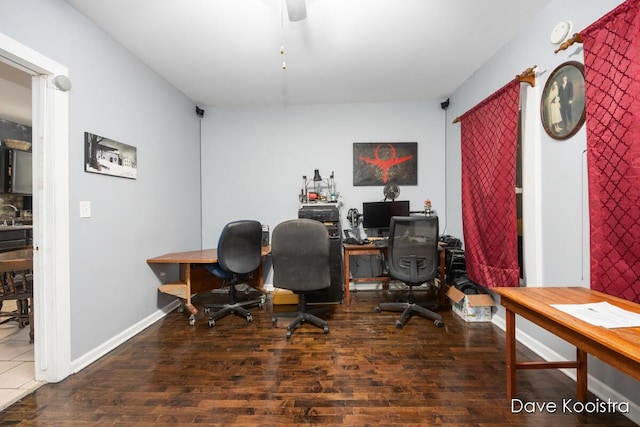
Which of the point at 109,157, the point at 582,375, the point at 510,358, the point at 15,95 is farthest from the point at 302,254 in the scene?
the point at 15,95

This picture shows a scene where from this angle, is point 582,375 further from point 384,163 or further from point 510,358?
point 384,163

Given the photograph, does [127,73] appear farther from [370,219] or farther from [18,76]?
[370,219]

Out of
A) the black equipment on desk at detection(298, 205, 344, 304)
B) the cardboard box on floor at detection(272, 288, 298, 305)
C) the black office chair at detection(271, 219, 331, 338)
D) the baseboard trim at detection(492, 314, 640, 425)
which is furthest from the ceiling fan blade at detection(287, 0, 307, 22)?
the baseboard trim at detection(492, 314, 640, 425)

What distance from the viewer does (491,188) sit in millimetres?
2441

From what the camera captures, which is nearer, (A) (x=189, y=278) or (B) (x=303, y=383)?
(B) (x=303, y=383)

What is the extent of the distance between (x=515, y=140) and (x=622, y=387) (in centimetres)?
172

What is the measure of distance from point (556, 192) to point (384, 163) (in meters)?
2.05

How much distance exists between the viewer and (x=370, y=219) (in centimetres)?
352

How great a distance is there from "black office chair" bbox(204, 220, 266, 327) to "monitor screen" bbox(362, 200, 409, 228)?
149 cm

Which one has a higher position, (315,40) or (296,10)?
(315,40)

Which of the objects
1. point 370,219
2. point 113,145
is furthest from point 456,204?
point 113,145

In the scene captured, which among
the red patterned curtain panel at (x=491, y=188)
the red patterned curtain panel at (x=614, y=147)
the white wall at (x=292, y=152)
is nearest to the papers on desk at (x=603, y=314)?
the red patterned curtain panel at (x=614, y=147)

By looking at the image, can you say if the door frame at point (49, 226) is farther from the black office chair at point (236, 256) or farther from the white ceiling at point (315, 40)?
the black office chair at point (236, 256)

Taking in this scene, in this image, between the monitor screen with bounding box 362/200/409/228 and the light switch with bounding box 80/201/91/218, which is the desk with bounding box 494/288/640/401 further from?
the light switch with bounding box 80/201/91/218
